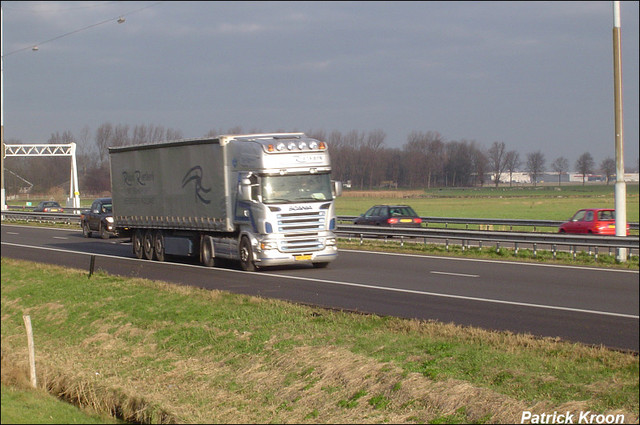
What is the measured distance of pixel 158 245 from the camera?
989 inches

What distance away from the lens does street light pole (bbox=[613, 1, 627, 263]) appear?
7776 millimetres

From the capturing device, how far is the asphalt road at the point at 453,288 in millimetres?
11766

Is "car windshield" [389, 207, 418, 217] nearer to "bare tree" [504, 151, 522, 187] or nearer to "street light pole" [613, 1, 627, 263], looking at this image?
"street light pole" [613, 1, 627, 263]

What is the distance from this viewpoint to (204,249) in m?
22.8

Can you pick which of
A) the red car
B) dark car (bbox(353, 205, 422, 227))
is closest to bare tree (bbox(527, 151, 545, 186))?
the red car

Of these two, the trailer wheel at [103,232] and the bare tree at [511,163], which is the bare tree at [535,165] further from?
the trailer wheel at [103,232]

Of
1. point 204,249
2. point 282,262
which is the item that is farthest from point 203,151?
point 282,262

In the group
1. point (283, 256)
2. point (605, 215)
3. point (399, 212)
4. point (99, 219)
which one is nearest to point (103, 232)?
point (99, 219)

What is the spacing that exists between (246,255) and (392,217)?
15739mm

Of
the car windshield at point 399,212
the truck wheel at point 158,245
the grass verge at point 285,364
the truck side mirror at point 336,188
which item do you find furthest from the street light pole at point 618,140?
the car windshield at point 399,212

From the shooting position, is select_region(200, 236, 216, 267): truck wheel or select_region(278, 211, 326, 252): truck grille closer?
select_region(278, 211, 326, 252): truck grille

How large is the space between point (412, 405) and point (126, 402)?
14.9ft

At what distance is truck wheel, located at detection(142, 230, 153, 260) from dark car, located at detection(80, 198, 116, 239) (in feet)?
40.2

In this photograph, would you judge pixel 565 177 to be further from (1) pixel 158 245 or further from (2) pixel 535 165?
(1) pixel 158 245
